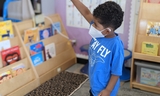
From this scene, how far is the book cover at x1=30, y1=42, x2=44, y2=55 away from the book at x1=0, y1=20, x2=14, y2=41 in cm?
23

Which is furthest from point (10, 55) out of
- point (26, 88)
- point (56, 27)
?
point (56, 27)

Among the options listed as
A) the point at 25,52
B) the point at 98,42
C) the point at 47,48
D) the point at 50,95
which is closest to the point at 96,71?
the point at 98,42

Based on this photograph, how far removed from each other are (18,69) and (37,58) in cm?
25

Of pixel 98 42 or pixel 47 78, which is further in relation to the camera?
pixel 47 78

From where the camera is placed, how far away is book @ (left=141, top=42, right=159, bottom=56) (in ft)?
5.66

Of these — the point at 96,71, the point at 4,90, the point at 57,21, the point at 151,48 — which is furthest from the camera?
the point at 57,21

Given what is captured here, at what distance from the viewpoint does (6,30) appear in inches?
67.4

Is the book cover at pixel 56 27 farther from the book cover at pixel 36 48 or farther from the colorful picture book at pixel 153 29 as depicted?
the colorful picture book at pixel 153 29

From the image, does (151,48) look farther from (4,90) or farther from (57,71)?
(4,90)

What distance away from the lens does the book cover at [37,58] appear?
76.1 inches

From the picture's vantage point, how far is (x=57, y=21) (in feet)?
7.52

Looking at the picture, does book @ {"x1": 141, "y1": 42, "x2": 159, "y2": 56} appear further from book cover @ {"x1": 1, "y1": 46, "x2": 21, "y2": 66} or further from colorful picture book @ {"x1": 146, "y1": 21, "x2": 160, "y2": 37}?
book cover @ {"x1": 1, "y1": 46, "x2": 21, "y2": 66}

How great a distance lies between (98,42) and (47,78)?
1.09 m

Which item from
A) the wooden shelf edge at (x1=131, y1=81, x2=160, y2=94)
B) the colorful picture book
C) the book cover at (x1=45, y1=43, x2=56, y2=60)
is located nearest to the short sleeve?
the colorful picture book
